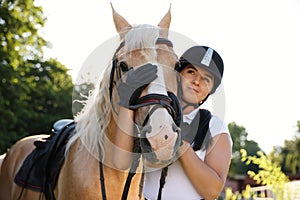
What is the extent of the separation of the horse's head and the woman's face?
12.4 inches

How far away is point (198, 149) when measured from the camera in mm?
Result: 2803

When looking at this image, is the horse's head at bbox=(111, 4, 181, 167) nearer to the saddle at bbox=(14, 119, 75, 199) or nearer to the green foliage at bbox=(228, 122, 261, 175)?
the saddle at bbox=(14, 119, 75, 199)

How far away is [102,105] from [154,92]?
554mm

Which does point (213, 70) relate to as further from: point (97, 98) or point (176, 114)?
point (97, 98)

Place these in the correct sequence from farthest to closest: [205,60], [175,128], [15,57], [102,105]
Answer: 1. [15,57]
2. [205,60]
3. [102,105]
4. [175,128]

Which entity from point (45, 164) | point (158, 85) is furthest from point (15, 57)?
point (158, 85)

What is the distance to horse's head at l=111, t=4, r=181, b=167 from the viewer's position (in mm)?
2195

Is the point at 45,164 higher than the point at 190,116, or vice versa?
the point at 190,116

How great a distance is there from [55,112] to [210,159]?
26.9 meters

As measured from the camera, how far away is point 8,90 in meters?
18.3

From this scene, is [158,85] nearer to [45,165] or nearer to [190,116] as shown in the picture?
[190,116]

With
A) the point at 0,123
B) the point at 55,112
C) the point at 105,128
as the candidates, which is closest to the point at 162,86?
the point at 105,128

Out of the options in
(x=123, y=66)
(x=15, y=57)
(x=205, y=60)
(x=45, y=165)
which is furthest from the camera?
(x=15, y=57)

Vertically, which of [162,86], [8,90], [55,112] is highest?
[162,86]
